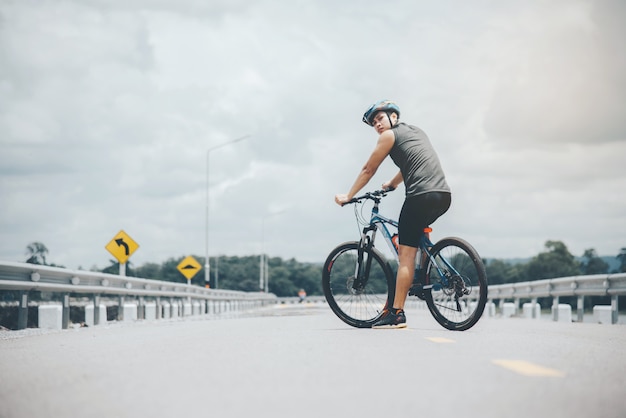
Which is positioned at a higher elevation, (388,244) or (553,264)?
(553,264)

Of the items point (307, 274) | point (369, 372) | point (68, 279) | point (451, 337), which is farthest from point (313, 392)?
point (307, 274)

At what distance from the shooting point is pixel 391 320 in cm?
897

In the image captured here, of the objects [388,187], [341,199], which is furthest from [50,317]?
[388,187]

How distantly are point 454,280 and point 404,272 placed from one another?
0.54 m

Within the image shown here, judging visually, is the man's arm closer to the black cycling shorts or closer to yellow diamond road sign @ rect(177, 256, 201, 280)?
the black cycling shorts

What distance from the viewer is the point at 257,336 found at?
829 centimetres

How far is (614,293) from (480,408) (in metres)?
11.2

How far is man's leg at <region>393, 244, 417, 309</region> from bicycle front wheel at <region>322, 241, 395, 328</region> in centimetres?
17

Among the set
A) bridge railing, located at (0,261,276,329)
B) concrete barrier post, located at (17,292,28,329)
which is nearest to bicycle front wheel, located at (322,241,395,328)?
bridge railing, located at (0,261,276,329)

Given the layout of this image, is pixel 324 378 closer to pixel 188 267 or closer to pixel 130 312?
pixel 130 312

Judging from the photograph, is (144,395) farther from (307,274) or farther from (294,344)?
(307,274)

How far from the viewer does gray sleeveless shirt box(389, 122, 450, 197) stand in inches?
338

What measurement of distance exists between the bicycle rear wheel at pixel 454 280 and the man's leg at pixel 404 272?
0.17 meters

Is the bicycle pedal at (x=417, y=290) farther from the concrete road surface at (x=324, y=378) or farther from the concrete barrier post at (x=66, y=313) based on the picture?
the concrete barrier post at (x=66, y=313)
